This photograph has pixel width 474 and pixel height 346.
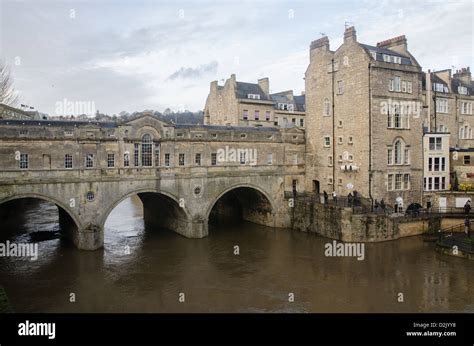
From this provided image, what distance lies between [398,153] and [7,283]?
32.5 metres

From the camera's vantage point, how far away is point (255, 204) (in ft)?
139

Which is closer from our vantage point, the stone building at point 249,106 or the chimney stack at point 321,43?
the chimney stack at point 321,43

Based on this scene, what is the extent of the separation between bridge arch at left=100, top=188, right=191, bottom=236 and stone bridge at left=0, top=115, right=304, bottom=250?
0.29 ft

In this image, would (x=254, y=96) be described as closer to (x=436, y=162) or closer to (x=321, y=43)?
(x=321, y=43)

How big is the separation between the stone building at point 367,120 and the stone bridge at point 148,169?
3.84 metres

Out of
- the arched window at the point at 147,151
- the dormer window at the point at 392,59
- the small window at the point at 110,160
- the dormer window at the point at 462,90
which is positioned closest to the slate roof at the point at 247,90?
the dormer window at the point at 392,59

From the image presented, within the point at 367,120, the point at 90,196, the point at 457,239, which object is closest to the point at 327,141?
the point at 367,120

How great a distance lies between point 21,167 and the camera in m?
28.1

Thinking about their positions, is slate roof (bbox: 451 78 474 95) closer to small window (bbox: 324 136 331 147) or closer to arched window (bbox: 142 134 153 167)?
small window (bbox: 324 136 331 147)

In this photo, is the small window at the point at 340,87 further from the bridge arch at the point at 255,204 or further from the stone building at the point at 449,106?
the stone building at the point at 449,106

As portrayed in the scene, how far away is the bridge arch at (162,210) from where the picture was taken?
104ft

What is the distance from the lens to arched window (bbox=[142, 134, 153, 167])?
3275 centimetres

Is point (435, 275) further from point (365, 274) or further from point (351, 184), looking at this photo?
point (351, 184)
